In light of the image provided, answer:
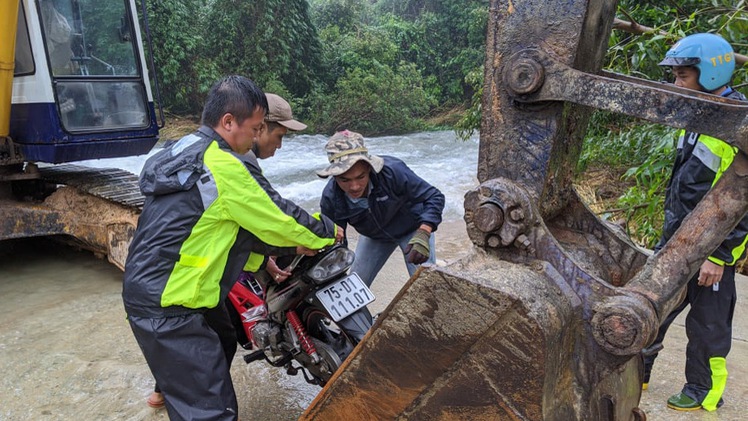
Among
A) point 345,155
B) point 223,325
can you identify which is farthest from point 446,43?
point 223,325

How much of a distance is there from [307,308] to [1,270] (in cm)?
410

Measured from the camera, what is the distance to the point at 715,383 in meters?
3.13

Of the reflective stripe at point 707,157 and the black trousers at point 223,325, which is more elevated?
the reflective stripe at point 707,157

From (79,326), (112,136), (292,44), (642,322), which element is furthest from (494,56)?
(292,44)

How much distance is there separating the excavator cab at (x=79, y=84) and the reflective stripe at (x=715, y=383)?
499cm

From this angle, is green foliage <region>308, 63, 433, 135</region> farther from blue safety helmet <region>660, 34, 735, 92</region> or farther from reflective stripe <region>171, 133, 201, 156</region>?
reflective stripe <region>171, 133, 201, 156</region>

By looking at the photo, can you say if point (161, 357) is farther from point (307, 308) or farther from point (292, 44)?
point (292, 44)

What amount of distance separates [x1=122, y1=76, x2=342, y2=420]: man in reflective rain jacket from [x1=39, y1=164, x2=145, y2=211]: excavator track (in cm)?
297

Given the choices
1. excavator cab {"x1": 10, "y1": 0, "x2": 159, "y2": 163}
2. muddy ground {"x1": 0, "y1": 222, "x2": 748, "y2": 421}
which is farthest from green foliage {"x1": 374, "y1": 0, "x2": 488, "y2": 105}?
muddy ground {"x1": 0, "y1": 222, "x2": 748, "y2": 421}

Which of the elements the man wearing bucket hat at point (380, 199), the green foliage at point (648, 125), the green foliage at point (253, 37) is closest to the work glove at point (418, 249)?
the man wearing bucket hat at point (380, 199)

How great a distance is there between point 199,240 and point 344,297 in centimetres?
87

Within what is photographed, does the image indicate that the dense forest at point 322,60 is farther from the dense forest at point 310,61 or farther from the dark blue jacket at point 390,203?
the dark blue jacket at point 390,203

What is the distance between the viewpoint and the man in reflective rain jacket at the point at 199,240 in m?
2.38

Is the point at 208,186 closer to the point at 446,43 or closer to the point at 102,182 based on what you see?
the point at 102,182
